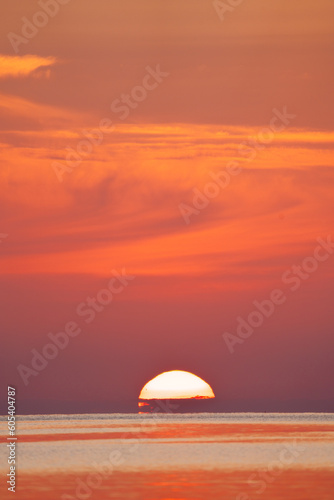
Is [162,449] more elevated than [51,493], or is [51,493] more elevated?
[162,449]

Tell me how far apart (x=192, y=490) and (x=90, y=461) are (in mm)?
15536

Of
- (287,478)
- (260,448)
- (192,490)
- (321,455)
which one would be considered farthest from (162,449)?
(192,490)

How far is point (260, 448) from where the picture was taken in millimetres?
67062

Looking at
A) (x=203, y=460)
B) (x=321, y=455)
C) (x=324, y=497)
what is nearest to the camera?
(x=324, y=497)

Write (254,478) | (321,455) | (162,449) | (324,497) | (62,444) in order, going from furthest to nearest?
(62,444) → (162,449) → (321,455) → (254,478) → (324,497)

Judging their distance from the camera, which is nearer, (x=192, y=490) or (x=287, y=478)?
(x=192, y=490)

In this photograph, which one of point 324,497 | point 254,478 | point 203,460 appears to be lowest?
point 324,497

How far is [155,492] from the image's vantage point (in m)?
39.9

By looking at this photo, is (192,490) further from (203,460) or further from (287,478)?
(203,460)

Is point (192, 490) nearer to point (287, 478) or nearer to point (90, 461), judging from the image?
point (287, 478)

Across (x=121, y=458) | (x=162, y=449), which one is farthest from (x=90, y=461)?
(x=162, y=449)

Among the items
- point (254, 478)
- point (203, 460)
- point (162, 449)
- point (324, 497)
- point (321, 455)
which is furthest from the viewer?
point (162, 449)

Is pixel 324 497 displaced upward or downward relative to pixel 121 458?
downward

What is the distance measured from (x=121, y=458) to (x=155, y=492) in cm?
1795
